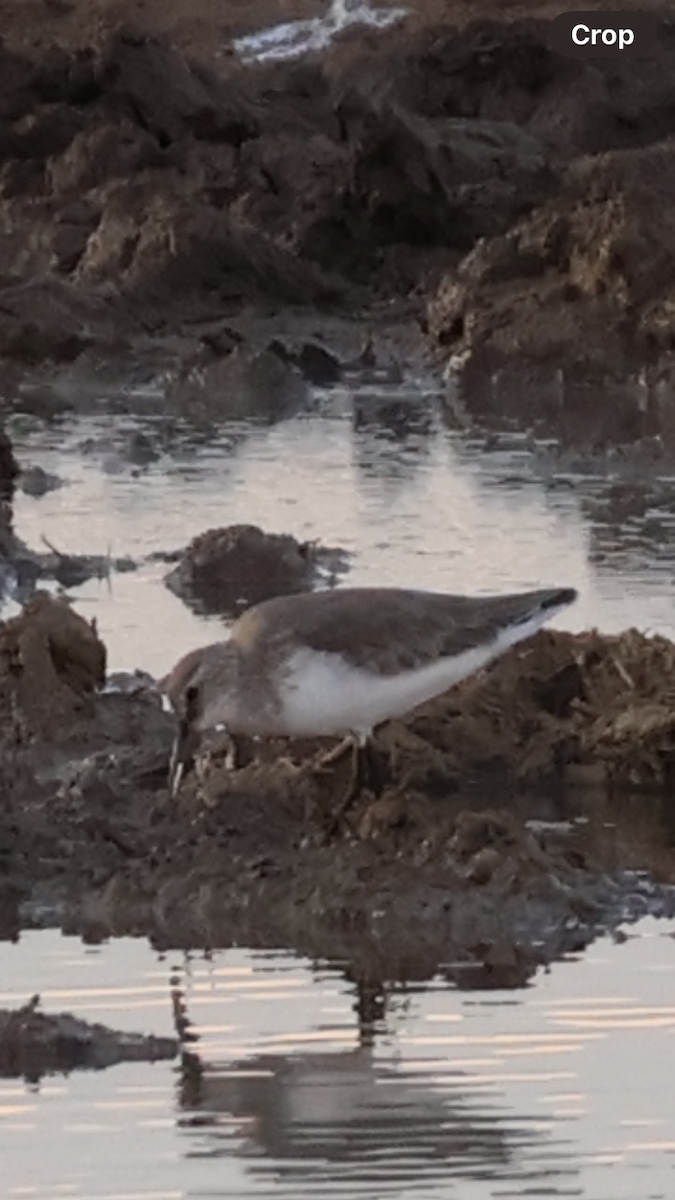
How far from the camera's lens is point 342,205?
2380cm

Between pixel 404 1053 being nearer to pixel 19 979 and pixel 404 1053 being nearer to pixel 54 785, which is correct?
pixel 19 979

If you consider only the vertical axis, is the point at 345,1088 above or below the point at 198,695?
below

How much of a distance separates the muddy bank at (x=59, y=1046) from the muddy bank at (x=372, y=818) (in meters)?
0.87

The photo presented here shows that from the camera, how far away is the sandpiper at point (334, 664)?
8391 mm

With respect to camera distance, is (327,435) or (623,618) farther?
(327,435)

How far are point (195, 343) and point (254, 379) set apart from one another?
2.16m

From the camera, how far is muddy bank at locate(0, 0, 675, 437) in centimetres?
2055

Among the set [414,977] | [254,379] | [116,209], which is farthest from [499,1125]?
[116,209]

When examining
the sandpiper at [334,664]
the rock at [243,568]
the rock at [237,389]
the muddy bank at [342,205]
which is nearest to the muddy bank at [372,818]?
the sandpiper at [334,664]

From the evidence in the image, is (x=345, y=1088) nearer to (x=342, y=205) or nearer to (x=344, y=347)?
(x=344, y=347)

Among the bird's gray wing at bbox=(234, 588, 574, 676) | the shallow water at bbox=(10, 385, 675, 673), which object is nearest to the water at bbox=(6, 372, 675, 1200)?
the bird's gray wing at bbox=(234, 588, 574, 676)

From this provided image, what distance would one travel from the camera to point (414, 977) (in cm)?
753

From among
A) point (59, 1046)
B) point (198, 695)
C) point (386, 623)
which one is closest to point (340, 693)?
point (386, 623)

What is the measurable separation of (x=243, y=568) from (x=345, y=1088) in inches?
246
